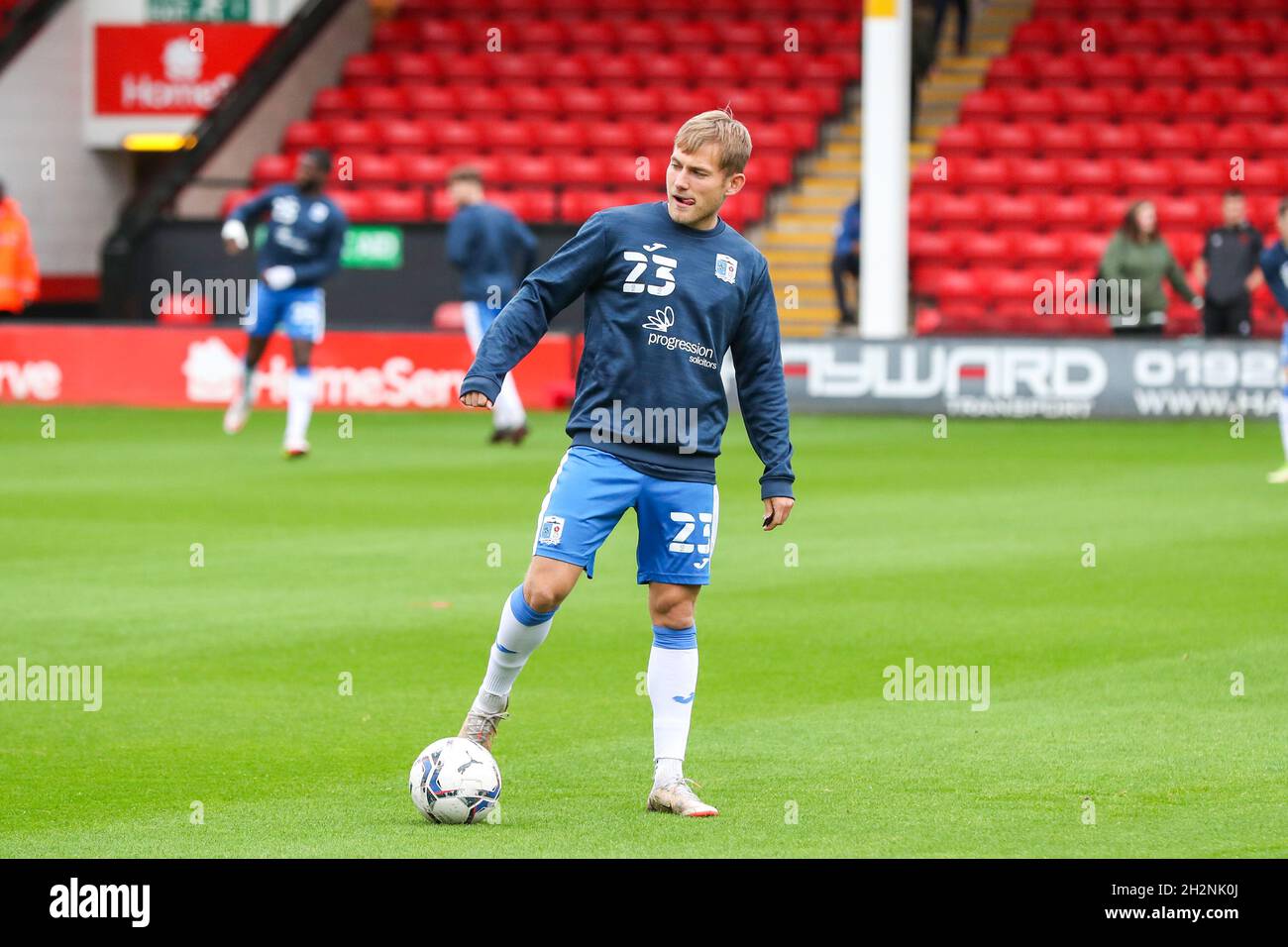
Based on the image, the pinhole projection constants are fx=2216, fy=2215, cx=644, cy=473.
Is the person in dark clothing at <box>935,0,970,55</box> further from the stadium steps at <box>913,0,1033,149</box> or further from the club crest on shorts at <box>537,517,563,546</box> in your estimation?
the club crest on shorts at <box>537,517,563,546</box>

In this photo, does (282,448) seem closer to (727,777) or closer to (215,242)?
(215,242)

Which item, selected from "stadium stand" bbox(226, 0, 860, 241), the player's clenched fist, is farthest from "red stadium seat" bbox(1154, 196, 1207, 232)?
the player's clenched fist

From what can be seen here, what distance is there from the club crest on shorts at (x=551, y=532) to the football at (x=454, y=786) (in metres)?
0.67

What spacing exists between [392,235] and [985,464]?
10892mm

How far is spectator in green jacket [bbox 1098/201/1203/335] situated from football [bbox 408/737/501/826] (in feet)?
54.1

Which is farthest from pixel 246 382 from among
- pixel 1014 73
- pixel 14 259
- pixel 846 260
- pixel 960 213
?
pixel 1014 73

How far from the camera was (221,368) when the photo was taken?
23.9m

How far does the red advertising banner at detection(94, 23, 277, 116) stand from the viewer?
32.2 meters

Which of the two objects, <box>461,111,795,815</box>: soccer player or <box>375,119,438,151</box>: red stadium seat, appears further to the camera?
<box>375,119,438,151</box>: red stadium seat

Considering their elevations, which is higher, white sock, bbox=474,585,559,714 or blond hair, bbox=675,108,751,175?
blond hair, bbox=675,108,751,175

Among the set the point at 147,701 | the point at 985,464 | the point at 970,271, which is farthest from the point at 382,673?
the point at 970,271

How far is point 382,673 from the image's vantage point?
9281 millimetres

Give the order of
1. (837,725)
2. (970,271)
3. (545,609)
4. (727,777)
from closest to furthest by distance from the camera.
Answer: (545,609) < (727,777) < (837,725) < (970,271)

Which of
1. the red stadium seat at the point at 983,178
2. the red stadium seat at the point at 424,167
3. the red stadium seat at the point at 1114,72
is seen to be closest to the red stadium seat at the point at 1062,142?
the red stadium seat at the point at 983,178
